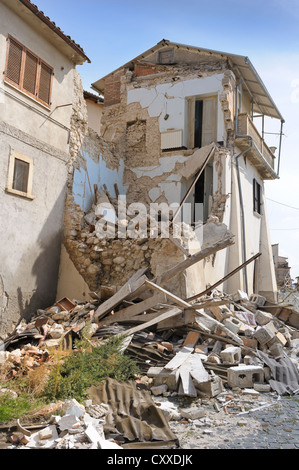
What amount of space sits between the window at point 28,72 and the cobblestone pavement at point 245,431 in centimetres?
847

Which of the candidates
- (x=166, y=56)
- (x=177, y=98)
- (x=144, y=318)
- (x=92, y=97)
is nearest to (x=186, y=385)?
(x=144, y=318)

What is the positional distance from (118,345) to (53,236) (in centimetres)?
447

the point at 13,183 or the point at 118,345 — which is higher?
the point at 13,183

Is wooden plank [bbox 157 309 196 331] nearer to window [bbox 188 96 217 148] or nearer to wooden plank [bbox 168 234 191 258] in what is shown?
wooden plank [bbox 168 234 191 258]

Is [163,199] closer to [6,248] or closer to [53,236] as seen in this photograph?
[53,236]

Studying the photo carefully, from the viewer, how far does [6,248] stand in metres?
9.30

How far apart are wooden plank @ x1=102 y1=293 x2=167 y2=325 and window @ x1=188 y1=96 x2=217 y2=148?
7.68 m

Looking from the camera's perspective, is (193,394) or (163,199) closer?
(193,394)

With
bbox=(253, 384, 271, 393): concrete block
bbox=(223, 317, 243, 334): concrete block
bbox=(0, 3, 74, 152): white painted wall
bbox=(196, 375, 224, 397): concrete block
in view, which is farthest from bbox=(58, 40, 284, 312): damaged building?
bbox=(196, 375, 224, 397): concrete block

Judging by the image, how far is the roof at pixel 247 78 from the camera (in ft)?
47.5

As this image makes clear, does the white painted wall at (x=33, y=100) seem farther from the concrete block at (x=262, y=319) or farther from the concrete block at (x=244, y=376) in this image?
the concrete block at (x=244, y=376)

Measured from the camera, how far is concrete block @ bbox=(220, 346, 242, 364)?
24.6 ft

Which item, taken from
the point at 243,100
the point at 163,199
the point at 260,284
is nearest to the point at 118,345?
the point at 163,199

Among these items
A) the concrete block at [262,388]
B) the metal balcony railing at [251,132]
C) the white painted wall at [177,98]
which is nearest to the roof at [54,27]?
the white painted wall at [177,98]
